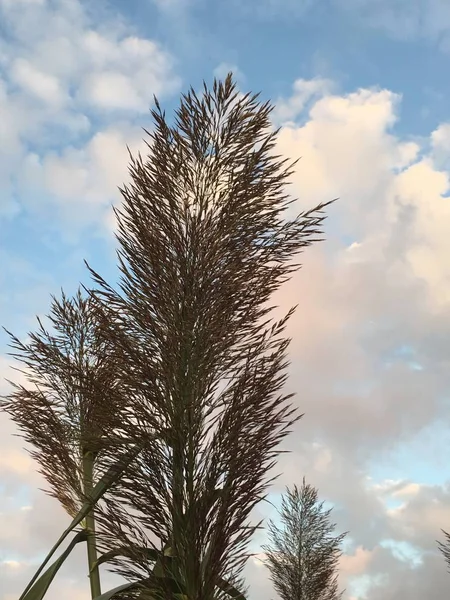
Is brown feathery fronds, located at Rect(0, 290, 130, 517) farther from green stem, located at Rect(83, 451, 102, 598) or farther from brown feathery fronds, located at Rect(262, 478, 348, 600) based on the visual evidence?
brown feathery fronds, located at Rect(262, 478, 348, 600)

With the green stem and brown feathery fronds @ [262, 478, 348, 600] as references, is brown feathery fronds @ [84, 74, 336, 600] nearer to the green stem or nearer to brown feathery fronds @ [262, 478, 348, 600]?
the green stem

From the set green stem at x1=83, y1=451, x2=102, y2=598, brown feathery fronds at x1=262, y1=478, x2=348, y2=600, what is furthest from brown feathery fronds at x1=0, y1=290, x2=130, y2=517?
brown feathery fronds at x1=262, y1=478, x2=348, y2=600

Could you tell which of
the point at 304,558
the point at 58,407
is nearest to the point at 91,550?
the point at 58,407

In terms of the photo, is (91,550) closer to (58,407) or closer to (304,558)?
(58,407)

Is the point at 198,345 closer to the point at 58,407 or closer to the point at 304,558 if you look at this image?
the point at 58,407

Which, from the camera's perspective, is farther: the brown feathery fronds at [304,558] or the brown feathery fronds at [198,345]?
the brown feathery fronds at [304,558]

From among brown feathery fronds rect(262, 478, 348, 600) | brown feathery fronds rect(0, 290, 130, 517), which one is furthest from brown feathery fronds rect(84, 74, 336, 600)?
brown feathery fronds rect(262, 478, 348, 600)

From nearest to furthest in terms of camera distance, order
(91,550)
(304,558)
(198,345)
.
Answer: (198,345) → (91,550) → (304,558)

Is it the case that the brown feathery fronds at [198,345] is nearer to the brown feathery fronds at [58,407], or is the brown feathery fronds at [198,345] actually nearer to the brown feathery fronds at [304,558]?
the brown feathery fronds at [58,407]

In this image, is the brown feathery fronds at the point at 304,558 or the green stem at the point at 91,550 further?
the brown feathery fronds at the point at 304,558

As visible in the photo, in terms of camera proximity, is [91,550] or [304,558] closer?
[91,550]

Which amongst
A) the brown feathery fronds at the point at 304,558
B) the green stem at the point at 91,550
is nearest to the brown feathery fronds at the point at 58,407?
the green stem at the point at 91,550

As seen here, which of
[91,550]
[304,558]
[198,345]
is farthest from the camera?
[304,558]

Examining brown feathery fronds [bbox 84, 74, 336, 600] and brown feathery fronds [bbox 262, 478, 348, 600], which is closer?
brown feathery fronds [bbox 84, 74, 336, 600]
